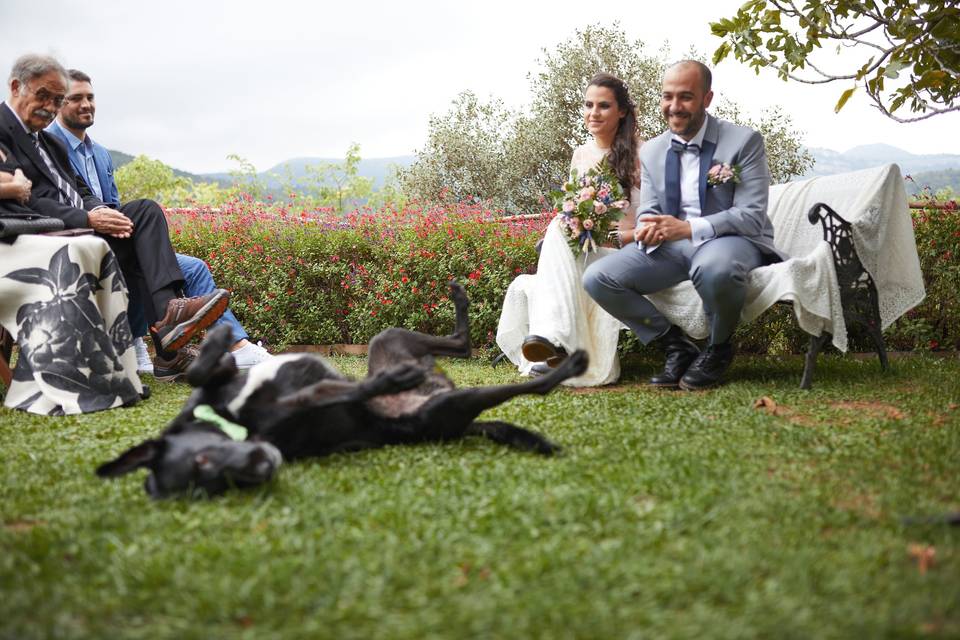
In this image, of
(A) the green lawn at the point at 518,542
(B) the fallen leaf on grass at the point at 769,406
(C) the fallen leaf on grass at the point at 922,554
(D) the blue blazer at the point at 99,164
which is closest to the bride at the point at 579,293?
(B) the fallen leaf on grass at the point at 769,406

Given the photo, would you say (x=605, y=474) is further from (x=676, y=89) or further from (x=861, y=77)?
(x=861, y=77)

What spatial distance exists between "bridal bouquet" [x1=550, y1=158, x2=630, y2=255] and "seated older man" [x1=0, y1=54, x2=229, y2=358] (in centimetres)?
215

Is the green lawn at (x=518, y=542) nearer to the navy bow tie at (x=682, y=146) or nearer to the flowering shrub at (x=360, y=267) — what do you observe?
the navy bow tie at (x=682, y=146)

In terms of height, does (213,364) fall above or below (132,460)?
above

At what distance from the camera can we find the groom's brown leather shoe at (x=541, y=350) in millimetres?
4664

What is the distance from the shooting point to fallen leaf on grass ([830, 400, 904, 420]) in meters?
3.45

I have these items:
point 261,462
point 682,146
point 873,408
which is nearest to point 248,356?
point 682,146

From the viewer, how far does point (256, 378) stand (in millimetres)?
2592

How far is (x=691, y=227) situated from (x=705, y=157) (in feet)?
1.49

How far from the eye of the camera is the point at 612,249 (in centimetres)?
496

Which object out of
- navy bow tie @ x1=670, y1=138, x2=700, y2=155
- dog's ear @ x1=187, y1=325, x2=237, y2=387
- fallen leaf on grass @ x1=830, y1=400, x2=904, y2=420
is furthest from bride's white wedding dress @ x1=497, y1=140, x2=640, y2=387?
dog's ear @ x1=187, y1=325, x2=237, y2=387

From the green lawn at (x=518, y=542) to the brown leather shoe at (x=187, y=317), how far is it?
66.2 inches

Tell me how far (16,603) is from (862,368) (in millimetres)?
4695

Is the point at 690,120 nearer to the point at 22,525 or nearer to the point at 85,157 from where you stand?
the point at 22,525
